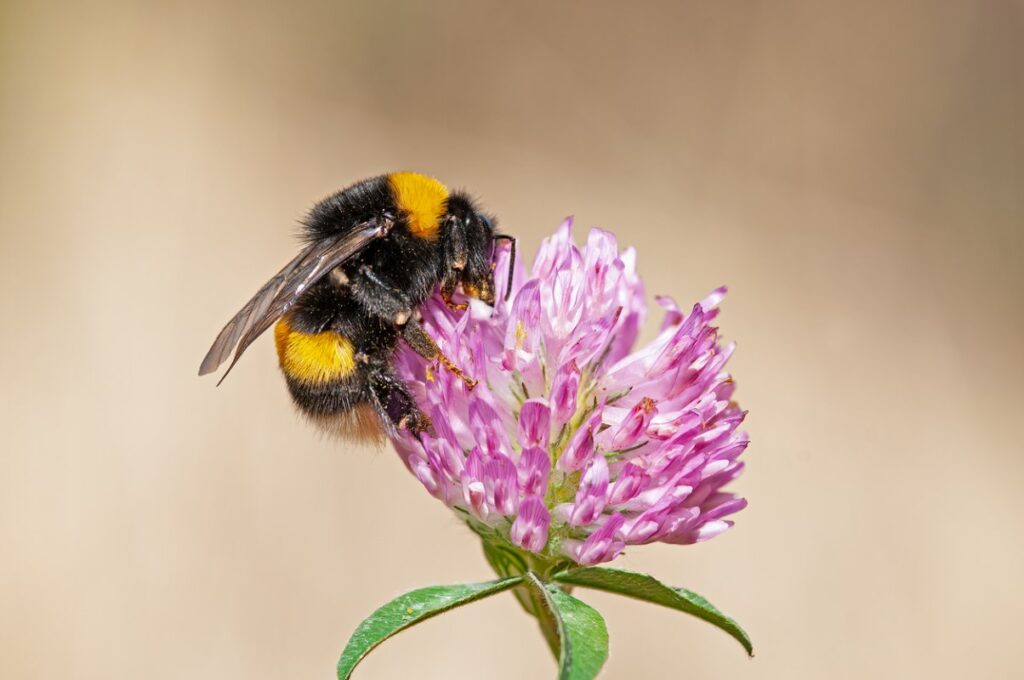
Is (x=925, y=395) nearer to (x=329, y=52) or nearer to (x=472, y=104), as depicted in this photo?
(x=472, y=104)

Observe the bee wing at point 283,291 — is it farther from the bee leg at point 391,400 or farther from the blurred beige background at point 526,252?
the blurred beige background at point 526,252

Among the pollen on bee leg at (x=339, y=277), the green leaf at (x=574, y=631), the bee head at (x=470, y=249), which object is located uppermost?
the bee head at (x=470, y=249)

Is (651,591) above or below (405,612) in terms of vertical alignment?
above

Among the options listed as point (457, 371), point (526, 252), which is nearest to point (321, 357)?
point (457, 371)

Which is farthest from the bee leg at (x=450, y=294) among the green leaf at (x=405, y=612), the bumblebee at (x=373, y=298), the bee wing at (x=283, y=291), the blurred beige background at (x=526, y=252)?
the blurred beige background at (x=526, y=252)

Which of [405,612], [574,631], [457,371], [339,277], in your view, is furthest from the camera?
[339,277]

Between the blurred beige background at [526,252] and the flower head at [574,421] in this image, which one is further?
the blurred beige background at [526,252]

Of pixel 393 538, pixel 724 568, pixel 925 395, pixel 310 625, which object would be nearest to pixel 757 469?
pixel 724 568

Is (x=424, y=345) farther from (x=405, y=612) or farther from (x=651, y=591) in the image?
(x=651, y=591)
